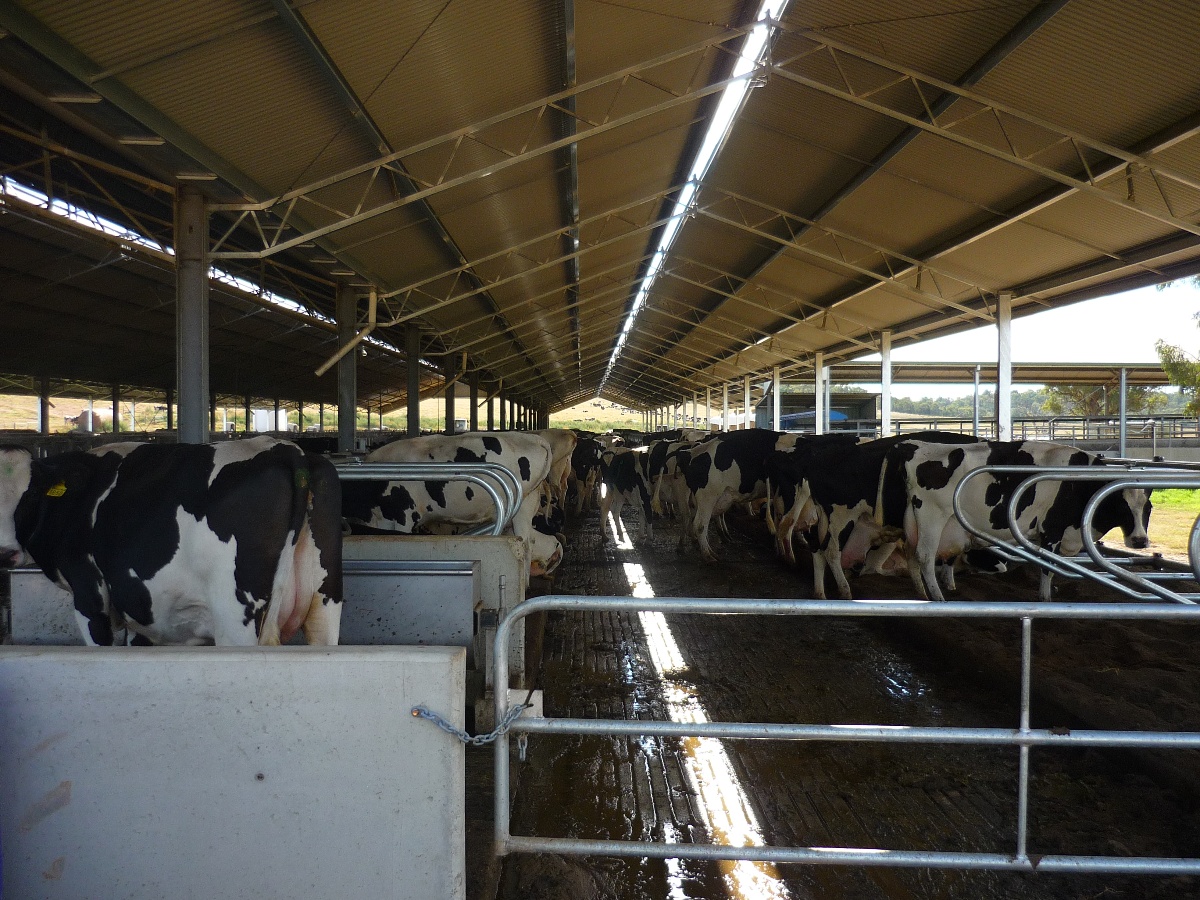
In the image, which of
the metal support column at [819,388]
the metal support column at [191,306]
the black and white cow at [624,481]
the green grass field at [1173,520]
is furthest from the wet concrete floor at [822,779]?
the metal support column at [819,388]

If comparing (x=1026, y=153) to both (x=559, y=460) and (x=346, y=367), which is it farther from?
(x=346, y=367)

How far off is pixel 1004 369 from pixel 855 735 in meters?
14.2

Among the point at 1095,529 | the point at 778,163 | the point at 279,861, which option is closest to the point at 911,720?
the point at 279,861

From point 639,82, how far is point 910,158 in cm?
377

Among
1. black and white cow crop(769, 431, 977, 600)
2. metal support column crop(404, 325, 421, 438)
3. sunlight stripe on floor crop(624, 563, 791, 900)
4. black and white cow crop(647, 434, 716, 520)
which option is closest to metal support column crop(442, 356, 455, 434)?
metal support column crop(404, 325, 421, 438)

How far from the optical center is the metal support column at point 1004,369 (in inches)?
590

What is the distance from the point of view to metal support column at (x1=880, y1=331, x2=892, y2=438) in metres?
18.8

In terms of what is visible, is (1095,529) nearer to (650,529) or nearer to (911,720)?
(911,720)

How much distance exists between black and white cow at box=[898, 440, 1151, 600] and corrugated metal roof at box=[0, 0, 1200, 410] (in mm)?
3449

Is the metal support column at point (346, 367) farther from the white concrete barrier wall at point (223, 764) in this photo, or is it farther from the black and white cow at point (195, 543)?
the white concrete barrier wall at point (223, 764)

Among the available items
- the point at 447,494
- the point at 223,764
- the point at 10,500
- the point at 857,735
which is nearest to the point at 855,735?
the point at 857,735

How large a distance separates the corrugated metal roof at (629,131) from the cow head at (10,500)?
2921 mm

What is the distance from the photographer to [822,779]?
169 inches

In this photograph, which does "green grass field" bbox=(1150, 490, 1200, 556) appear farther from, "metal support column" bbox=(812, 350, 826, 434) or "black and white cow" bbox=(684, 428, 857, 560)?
"metal support column" bbox=(812, 350, 826, 434)
